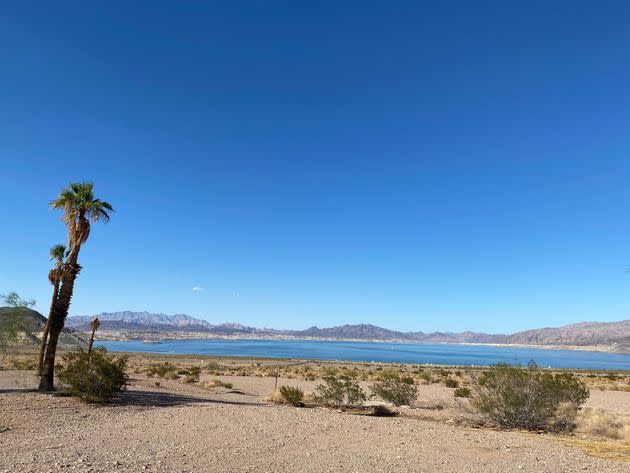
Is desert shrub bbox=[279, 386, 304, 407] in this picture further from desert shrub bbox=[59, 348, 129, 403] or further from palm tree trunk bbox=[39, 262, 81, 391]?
palm tree trunk bbox=[39, 262, 81, 391]

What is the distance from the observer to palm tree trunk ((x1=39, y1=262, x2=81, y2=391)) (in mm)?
19267

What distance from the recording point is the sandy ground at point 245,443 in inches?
379

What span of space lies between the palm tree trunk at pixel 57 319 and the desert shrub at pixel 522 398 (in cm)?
1744

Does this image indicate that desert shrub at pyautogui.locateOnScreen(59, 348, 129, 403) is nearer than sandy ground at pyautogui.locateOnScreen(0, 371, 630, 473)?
No

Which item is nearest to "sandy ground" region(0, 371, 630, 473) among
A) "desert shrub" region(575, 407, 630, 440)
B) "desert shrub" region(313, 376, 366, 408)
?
"desert shrub" region(575, 407, 630, 440)

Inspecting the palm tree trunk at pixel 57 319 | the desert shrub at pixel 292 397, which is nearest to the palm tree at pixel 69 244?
the palm tree trunk at pixel 57 319

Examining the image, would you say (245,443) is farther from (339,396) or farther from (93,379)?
(339,396)

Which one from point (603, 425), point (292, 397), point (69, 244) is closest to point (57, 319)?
point (69, 244)

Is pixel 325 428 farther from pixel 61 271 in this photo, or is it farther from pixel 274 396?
pixel 61 271

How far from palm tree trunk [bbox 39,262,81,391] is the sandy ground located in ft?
7.24

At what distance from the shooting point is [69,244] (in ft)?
65.1

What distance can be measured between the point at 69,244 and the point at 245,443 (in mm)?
12994

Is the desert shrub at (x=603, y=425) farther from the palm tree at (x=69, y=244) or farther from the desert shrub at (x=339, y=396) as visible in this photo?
the palm tree at (x=69, y=244)

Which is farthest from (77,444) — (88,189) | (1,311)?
(1,311)
